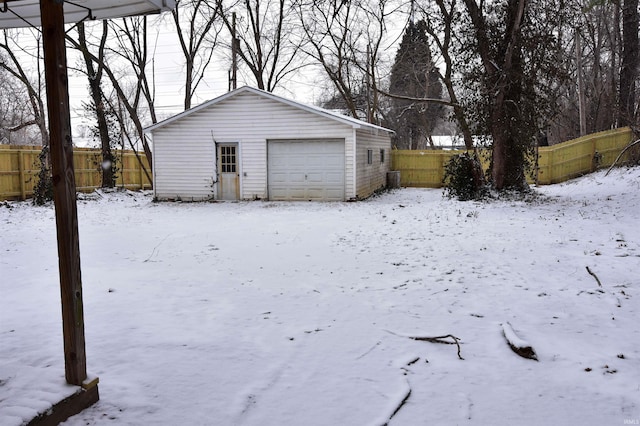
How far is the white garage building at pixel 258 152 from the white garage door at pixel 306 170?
0.03 m

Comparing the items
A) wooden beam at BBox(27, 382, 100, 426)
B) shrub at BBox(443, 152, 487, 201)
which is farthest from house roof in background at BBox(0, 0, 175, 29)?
shrub at BBox(443, 152, 487, 201)

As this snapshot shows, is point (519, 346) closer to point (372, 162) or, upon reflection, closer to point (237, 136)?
point (237, 136)

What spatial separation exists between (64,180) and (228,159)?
1387cm

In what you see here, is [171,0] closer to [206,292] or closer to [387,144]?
[206,292]

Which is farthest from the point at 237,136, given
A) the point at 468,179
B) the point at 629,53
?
the point at 629,53

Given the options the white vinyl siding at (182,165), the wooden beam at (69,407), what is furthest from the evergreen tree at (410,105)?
the wooden beam at (69,407)

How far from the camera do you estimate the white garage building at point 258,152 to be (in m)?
15.4

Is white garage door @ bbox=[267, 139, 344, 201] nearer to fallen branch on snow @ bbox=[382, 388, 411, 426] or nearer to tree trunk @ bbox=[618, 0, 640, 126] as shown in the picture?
Answer: tree trunk @ bbox=[618, 0, 640, 126]

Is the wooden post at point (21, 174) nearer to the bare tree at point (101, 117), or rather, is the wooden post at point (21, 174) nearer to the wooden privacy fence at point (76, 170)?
the wooden privacy fence at point (76, 170)

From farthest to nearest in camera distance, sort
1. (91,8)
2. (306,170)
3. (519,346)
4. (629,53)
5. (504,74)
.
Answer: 1. (629,53)
2. (306,170)
3. (504,74)
4. (91,8)
5. (519,346)

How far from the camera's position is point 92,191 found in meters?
19.0

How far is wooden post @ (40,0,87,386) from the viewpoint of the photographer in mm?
2621

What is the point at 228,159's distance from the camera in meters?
16.3

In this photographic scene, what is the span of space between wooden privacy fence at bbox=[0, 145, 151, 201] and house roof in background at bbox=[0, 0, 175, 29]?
8.27 meters
